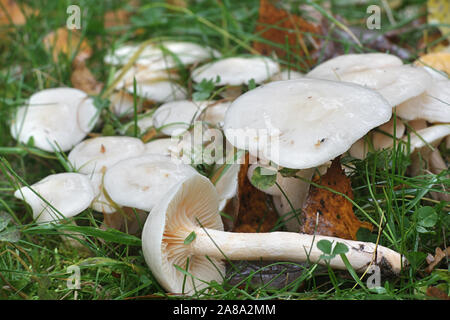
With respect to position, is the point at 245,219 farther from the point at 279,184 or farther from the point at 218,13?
the point at 218,13

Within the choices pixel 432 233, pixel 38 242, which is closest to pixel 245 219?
pixel 432 233

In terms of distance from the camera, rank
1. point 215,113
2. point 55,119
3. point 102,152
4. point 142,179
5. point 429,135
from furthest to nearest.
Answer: point 55,119
point 215,113
point 102,152
point 429,135
point 142,179

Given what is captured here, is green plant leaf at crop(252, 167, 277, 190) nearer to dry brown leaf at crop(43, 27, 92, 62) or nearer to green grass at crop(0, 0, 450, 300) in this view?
green grass at crop(0, 0, 450, 300)

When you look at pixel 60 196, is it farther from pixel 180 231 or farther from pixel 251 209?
pixel 251 209

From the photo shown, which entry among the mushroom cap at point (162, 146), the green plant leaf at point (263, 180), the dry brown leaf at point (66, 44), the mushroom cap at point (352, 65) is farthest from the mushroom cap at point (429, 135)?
the dry brown leaf at point (66, 44)

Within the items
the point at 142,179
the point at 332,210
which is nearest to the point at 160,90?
the point at 142,179
